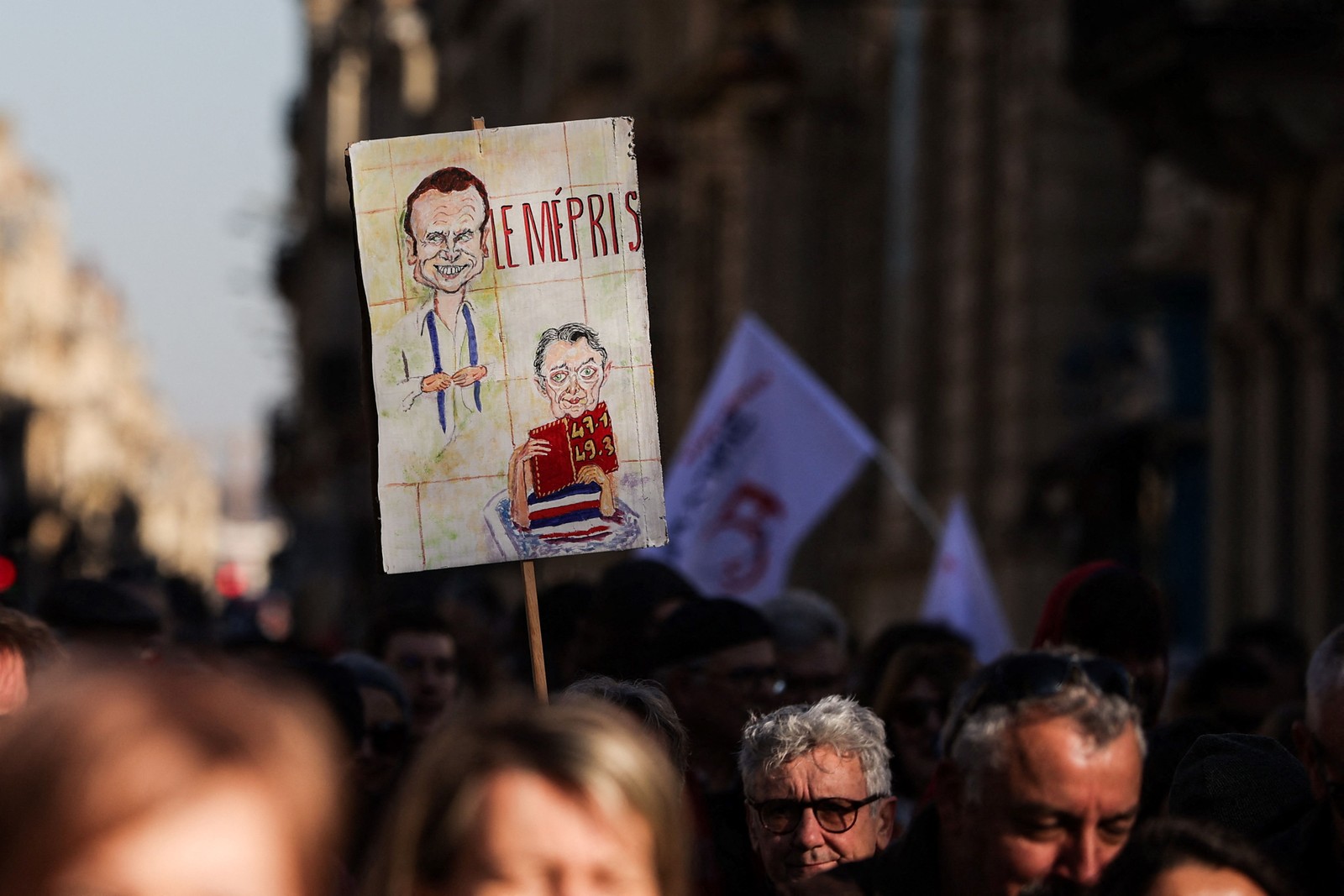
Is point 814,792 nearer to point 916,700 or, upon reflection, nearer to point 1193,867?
point 1193,867

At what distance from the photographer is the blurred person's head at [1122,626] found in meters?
5.34

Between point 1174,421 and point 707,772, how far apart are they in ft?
34.4

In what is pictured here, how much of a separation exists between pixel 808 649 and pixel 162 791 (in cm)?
463

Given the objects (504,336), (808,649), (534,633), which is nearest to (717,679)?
(808,649)

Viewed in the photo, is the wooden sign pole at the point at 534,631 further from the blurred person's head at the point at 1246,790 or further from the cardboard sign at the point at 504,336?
the blurred person's head at the point at 1246,790

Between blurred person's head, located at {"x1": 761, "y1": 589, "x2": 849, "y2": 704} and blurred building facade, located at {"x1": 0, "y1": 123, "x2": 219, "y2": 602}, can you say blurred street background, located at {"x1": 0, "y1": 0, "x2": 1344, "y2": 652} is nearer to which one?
blurred person's head, located at {"x1": 761, "y1": 589, "x2": 849, "y2": 704}

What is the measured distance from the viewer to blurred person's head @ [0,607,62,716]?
472 cm

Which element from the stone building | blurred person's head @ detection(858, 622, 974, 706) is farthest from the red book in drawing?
the stone building

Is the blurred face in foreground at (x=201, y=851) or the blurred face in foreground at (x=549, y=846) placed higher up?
Result: the blurred face in foreground at (x=201, y=851)

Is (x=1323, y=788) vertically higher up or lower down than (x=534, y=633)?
lower down

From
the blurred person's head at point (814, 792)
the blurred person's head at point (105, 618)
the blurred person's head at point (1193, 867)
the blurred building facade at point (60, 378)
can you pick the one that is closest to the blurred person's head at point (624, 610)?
the blurred person's head at point (105, 618)

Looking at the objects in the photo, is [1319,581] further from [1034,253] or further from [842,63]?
[842,63]

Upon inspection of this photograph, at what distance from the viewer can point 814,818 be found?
4.28 metres

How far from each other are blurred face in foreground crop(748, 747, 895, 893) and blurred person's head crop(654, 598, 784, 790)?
1349mm
